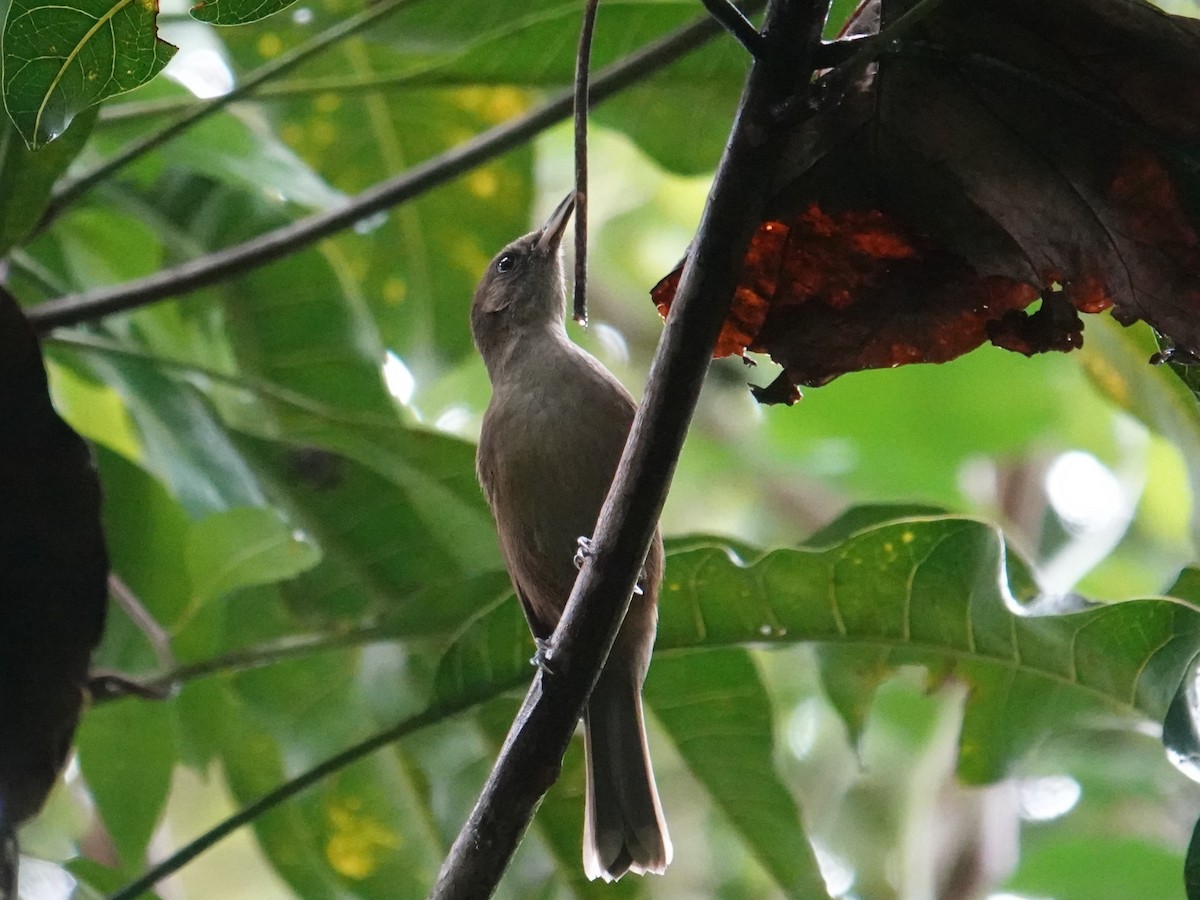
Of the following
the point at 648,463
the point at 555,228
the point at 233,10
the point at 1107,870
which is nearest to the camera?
the point at 648,463

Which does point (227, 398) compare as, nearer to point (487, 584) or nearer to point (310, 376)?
point (310, 376)

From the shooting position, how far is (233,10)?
69.2 inches

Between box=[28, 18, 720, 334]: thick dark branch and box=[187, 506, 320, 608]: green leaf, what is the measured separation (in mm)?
621

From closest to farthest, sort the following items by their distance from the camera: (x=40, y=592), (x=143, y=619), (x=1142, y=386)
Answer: (x=40, y=592), (x=1142, y=386), (x=143, y=619)

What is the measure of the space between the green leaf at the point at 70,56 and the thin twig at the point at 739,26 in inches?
33.6

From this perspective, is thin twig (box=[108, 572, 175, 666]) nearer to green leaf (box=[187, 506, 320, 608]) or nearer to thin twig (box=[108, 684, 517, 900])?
green leaf (box=[187, 506, 320, 608])

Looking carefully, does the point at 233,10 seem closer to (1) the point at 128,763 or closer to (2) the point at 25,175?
(2) the point at 25,175

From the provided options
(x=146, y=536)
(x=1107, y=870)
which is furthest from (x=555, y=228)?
(x=1107, y=870)

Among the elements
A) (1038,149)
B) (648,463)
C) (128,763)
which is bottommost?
(648,463)

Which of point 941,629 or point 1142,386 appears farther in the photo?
point 1142,386

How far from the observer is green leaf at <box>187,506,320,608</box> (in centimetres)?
350

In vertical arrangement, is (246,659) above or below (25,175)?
below

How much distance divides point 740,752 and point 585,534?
1.83 ft

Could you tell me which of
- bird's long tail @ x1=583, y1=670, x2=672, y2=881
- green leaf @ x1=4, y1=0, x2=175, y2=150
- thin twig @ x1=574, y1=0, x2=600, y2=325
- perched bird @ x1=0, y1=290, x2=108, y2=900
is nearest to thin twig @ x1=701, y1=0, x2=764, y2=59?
thin twig @ x1=574, y1=0, x2=600, y2=325
